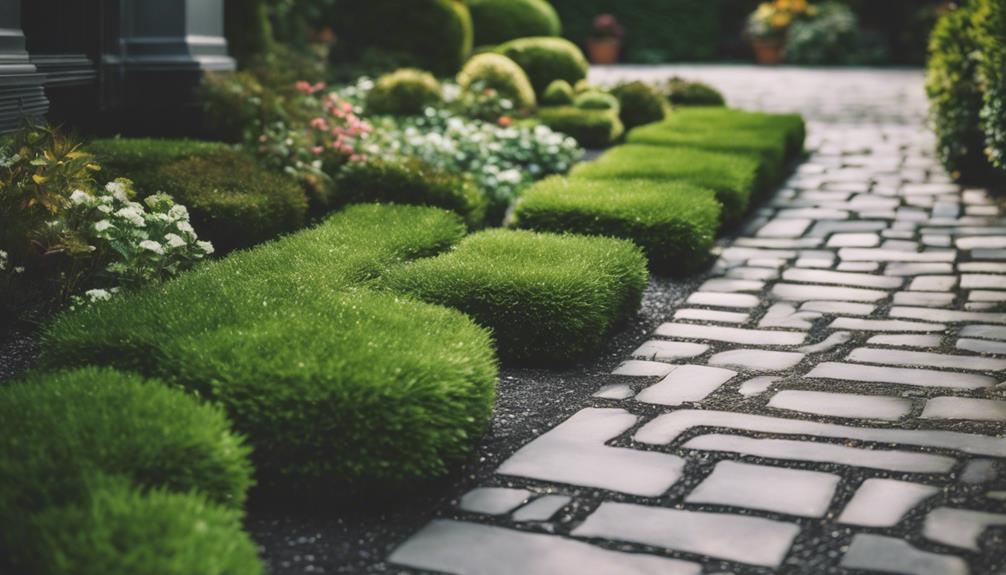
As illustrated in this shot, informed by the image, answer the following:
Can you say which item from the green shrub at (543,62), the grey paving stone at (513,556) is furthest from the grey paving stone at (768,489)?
the green shrub at (543,62)

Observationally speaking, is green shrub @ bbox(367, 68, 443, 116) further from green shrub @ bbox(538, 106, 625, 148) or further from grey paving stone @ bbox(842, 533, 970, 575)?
grey paving stone @ bbox(842, 533, 970, 575)

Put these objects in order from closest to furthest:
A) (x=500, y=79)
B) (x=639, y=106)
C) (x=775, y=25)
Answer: (x=500, y=79)
(x=639, y=106)
(x=775, y=25)

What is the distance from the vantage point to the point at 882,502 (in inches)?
114

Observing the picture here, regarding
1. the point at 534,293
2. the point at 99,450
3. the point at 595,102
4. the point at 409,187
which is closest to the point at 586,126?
the point at 595,102

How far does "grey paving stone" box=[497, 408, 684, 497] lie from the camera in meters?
3.05

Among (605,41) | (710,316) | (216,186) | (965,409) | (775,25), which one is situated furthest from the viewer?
(605,41)

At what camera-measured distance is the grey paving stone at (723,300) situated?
16.9 feet

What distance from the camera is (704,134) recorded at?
912 centimetres

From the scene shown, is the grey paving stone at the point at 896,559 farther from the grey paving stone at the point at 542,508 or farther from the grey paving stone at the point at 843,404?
the grey paving stone at the point at 843,404

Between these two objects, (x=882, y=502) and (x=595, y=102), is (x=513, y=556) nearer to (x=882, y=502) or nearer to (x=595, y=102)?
(x=882, y=502)

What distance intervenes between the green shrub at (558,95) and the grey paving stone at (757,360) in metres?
7.11

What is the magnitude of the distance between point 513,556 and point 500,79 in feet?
28.0

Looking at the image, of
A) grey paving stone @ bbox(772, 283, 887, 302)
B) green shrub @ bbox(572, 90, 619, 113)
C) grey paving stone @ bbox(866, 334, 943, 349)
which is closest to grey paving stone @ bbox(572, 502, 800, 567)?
grey paving stone @ bbox(866, 334, 943, 349)

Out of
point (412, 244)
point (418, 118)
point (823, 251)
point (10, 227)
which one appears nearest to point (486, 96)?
point (418, 118)
